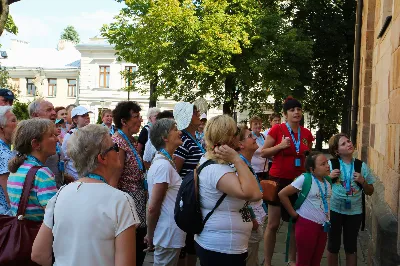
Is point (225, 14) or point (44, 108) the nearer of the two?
point (44, 108)

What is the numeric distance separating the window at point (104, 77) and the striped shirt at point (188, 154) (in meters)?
49.4

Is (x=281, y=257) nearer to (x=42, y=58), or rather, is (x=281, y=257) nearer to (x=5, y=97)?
(x=5, y=97)

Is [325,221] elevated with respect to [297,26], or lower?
lower

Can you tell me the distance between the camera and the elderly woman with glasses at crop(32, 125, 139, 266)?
8.79 ft

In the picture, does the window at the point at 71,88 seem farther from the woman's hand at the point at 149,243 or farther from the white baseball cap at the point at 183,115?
the woman's hand at the point at 149,243

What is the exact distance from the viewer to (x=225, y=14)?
94.5 feet

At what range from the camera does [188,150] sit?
5426 mm

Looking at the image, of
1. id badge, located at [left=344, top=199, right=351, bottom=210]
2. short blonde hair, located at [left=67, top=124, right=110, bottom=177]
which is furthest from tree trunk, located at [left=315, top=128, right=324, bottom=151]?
short blonde hair, located at [left=67, top=124, right=110, bottom=177]

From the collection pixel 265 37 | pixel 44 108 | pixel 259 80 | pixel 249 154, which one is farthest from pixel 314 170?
pixel 259 80

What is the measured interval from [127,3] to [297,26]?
9.30 meters

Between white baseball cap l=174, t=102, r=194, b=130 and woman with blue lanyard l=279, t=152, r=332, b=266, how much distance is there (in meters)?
1.26

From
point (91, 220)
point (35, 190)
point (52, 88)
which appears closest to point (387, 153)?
point (35, 190)

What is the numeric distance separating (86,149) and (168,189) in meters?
2.03

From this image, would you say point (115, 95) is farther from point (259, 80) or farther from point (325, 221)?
point (325, 221)
